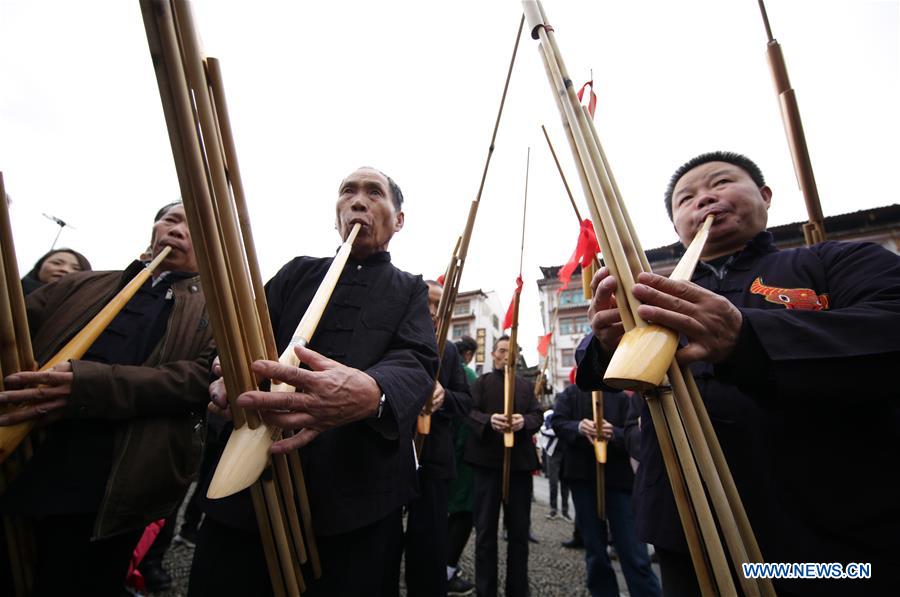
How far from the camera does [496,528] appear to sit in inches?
100

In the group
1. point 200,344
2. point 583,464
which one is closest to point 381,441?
point 200,344

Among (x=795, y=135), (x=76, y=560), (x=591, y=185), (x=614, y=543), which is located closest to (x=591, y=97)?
(x=591, y=185)

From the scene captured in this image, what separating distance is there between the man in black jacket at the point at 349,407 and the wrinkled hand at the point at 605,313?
0.51m

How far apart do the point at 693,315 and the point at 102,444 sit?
166 centimetres

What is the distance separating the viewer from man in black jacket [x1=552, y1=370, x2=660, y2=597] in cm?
230

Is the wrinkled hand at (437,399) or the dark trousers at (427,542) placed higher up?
the wrinkled hand at (437,399)

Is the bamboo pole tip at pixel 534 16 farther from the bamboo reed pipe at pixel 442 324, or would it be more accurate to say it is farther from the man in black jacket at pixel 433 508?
the bamboo reed pipe at pixel 442 324

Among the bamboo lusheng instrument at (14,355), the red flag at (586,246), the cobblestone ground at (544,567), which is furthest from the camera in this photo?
the cobblestone ground at (544,567)

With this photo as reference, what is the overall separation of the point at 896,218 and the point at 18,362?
21521mm

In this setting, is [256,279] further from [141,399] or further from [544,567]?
[544,567]

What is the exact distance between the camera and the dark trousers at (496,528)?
93.6 inches

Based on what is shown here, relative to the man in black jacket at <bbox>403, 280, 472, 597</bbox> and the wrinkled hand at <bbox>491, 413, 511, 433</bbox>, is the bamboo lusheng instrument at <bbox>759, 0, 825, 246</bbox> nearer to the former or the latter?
the man in black jacket at <bbox>403, 280, 472, 597</bbox>

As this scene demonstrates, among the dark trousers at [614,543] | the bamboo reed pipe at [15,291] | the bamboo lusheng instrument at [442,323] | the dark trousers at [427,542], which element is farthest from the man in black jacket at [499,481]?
the bamboo reed pipe at [15,291]

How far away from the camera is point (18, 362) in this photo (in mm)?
1020
